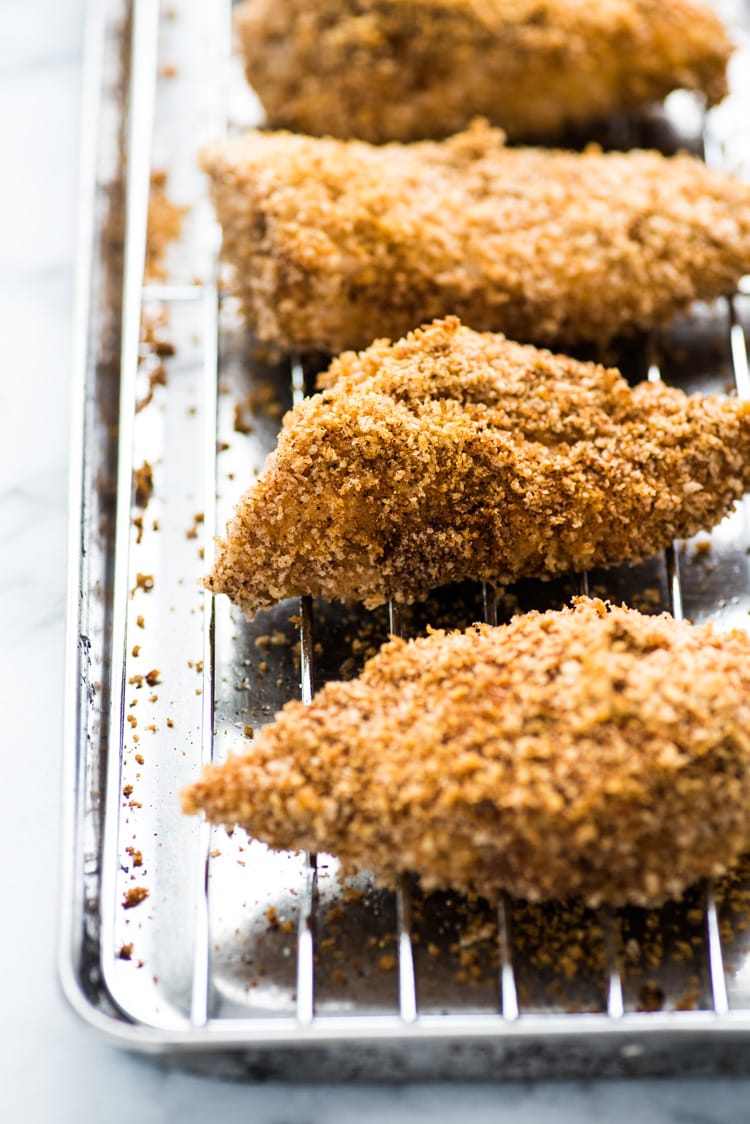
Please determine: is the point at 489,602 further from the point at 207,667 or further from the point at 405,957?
the point at 405,957

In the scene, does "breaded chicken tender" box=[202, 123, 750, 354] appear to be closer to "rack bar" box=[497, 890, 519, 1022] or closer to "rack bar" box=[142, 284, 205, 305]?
"rack bar" box=[142, 284, 205, 305]

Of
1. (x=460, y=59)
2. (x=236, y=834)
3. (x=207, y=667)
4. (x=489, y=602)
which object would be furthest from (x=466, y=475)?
(x=460, y=59)

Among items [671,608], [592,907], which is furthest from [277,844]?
[671,608]

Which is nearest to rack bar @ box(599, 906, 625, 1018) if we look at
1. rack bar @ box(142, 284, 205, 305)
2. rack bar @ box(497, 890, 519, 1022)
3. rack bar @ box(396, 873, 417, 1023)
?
rack bar @ box(497, 890, 519, 1022)

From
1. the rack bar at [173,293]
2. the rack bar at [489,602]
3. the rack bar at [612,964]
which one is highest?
the rack bar at [173,293]

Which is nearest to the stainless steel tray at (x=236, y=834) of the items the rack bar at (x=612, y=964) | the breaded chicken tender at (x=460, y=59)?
the rack bar at (x=612, y=964)

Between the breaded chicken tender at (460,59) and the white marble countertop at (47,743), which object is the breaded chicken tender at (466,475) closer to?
the white marble countertop at (47,743)
